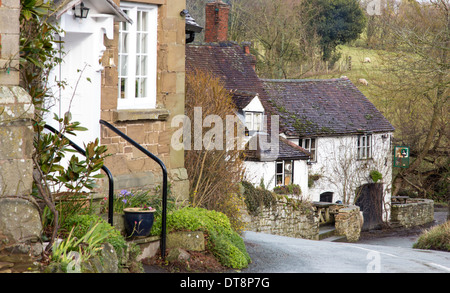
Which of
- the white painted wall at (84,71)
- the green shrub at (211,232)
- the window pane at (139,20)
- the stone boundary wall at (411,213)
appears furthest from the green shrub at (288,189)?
the white painted wall at (84,71)

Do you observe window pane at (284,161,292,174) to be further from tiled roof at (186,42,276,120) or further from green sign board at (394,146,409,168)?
green sign board at (394,146,409,168)

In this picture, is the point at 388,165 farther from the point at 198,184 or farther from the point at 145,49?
the point at 145,49

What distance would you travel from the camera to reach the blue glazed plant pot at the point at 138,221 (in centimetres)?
831

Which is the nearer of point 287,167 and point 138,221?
point 138,221

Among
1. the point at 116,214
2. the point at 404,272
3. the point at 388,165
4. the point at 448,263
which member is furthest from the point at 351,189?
the point at 116,214

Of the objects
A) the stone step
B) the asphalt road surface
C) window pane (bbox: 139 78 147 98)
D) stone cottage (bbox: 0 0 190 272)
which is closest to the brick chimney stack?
the stone step

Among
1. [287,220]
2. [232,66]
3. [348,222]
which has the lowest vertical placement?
[348,222]

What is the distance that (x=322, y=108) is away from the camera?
3175cm

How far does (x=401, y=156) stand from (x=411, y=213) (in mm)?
3399

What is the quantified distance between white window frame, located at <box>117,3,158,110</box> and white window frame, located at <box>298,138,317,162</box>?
63.6ft

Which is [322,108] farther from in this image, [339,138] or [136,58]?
[136,58]

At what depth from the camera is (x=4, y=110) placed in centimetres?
581

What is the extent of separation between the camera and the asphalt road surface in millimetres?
9673

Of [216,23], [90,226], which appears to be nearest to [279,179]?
[216,23]
